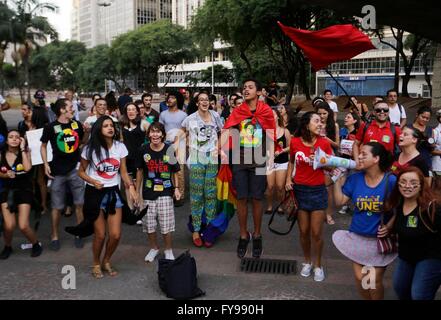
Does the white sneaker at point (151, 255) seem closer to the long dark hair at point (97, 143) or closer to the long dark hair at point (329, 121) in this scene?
the long dark hair at point (97, 143)

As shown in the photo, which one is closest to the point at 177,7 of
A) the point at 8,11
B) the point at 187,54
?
the point at 187,54

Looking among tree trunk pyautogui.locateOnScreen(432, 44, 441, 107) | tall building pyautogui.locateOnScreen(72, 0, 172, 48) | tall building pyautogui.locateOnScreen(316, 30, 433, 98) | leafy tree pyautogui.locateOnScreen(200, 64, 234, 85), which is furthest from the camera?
tall building pyautogui.locateOnScreen(72, 0, 172, 48)

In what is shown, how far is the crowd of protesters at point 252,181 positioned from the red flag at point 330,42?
137 centimetres

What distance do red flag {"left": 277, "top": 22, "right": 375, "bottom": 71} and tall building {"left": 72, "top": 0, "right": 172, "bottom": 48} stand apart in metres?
102

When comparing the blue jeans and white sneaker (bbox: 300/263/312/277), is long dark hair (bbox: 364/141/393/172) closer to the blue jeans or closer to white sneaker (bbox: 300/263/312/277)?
the blue jeans

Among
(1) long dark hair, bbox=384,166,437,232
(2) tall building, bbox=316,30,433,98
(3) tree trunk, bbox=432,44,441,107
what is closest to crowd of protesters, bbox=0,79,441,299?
(1) long dark hair, bbox=384,166,437,232

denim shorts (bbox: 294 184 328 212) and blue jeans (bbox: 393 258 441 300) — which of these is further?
denim shorts (bbox: 294 184 328 212)

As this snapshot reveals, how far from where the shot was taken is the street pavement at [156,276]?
4289 mm

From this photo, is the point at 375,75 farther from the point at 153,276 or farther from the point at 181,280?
the point at 181,280

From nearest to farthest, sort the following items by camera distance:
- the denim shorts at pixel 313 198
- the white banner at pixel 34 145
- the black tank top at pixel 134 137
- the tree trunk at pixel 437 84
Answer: the denim shorts at pixel 313 198 → the white banner at pixel 34 145 → the black tank top at pixel 134 137 → the tree trunk at pixel 437 84

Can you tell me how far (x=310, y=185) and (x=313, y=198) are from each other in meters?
0.13

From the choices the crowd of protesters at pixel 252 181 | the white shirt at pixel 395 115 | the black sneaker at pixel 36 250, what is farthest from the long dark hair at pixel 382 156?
the white shirt at pixel 395 115

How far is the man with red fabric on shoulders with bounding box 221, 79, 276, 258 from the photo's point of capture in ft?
17.2
